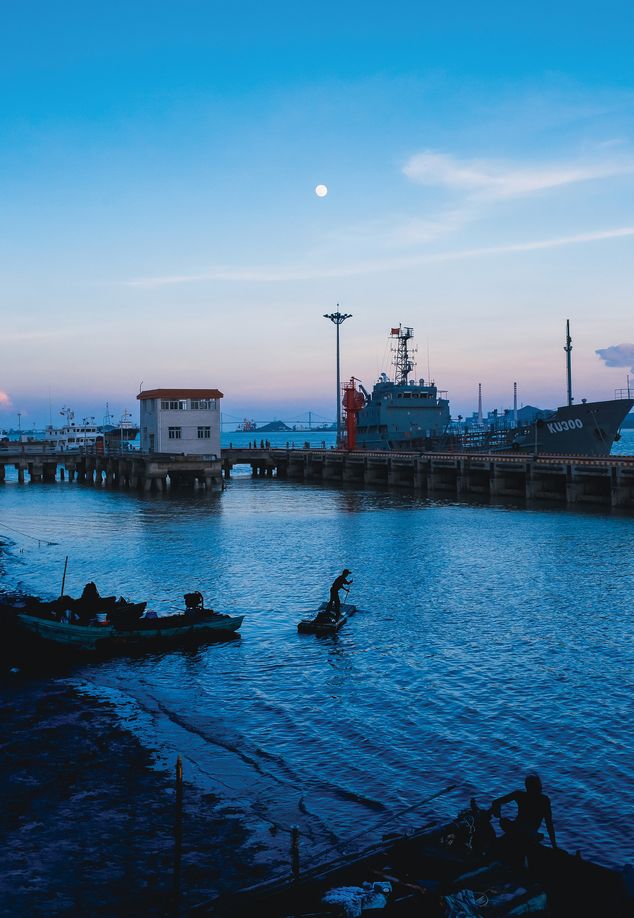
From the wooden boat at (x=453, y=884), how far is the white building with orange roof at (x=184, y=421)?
6732cm

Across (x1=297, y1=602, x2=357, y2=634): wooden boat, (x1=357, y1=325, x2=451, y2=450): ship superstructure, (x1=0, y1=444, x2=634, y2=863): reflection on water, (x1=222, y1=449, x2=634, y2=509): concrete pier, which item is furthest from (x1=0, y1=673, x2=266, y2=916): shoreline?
(x1=357, y1=325, x2=451, y2=450): ship superstructure

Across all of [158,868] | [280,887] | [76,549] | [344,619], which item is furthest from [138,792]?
[76,549]

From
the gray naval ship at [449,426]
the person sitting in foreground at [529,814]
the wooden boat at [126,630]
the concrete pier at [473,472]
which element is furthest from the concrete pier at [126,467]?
the person sitting in foreground at [529,814]

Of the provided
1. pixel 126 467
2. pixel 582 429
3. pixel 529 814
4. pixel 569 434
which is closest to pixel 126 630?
pixel 529 814

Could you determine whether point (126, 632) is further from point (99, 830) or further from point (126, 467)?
point (126, 467)

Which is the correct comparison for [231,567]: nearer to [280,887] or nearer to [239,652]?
[239,652]

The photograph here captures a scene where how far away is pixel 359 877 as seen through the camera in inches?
423

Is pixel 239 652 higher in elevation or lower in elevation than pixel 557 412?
lower

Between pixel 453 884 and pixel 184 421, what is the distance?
69075 millimetres

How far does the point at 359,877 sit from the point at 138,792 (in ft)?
17.4

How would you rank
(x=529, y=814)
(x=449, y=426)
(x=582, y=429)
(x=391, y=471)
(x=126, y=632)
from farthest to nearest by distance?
1. (x=449, y=426)
2. (x=391, y=471)
3. (x=582, y=429)
4. (x=126, y=632)
5. (x=529, y=814)

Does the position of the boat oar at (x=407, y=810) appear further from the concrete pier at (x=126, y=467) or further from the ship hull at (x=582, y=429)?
the concrete pier at (x=126, y=467)

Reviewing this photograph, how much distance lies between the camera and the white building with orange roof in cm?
7656

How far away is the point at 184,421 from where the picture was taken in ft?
253
